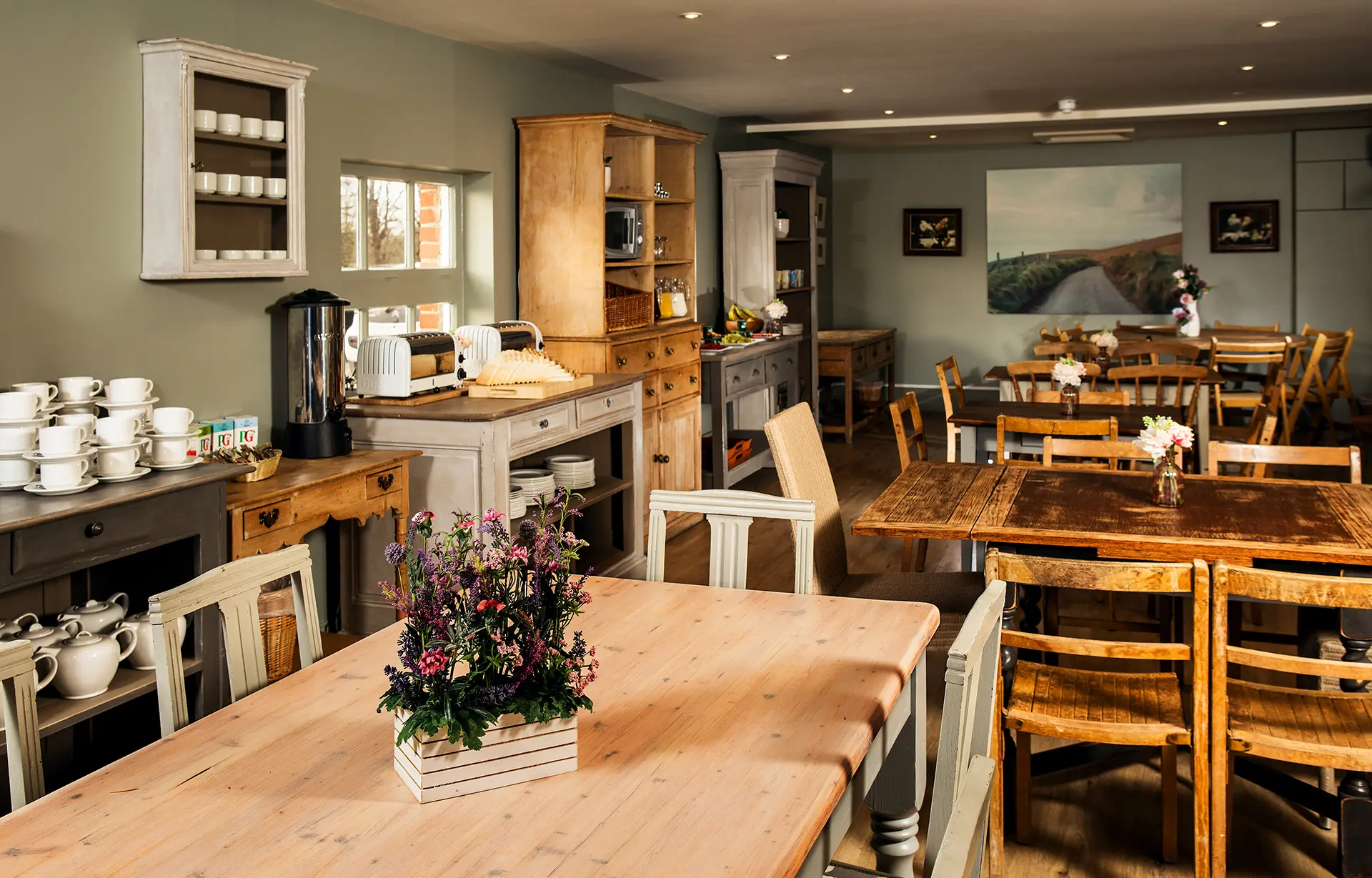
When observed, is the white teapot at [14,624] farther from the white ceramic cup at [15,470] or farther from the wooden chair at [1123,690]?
the wooden chair at [1123,690]

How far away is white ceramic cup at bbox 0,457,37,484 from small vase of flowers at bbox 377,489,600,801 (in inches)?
71.8

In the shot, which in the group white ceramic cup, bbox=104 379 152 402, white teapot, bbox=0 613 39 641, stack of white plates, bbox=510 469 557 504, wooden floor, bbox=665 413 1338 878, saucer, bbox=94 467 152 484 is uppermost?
white ceramic cup, bbox=104 379 152 402

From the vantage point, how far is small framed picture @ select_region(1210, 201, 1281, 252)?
10.6 metres

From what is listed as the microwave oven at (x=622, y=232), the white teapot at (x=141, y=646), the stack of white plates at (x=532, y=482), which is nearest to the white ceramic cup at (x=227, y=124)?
the white teapot at (x=141, y=646)

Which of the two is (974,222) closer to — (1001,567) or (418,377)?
(418,377)

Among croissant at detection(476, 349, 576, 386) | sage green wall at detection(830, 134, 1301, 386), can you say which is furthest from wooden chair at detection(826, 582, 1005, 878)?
sage green wall at detection(830, 134, 1301, 386)

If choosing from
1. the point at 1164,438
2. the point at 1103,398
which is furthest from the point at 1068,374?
the point at 1164,438

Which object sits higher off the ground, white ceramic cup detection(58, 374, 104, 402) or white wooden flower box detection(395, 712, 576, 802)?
white ceramic cup detection(58, 374, 104, 402)

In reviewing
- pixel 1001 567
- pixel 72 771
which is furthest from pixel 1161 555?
pixel 72 771

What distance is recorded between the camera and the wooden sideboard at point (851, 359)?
960 cm

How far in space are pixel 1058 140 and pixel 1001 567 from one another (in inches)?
329

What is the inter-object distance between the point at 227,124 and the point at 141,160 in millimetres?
275

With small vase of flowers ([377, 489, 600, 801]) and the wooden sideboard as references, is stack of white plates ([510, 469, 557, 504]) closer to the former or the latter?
small vase of flowers ([377, 489, 600, 801])

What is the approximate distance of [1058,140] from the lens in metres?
10.0
